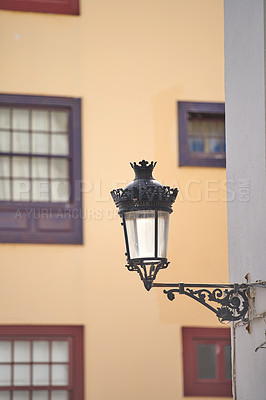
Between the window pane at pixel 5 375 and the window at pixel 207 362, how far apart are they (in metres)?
1.91

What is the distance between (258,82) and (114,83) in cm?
463

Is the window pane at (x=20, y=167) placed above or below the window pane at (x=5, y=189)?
above

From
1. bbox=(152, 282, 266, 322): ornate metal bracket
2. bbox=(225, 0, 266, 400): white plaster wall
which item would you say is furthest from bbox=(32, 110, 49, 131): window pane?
bbox=(152, 282, 266, 322): ornate metal bracket

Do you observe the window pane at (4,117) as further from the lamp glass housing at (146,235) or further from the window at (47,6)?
the lamp glass housing at (146,235)

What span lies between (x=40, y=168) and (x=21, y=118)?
60cm

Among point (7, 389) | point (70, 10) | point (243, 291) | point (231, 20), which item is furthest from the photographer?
point (70, 10)

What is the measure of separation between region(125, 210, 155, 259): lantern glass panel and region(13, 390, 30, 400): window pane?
4.52 meters

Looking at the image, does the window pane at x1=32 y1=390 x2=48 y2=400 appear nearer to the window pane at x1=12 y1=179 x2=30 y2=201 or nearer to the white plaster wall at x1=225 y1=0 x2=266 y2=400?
the window pane at x1=12 y1=179 x2=30 y2=201

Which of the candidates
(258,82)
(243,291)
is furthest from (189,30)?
(243,291)

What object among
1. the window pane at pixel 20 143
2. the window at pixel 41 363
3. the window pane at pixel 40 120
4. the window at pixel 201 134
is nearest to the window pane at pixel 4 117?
the window pane at pixel 20 143

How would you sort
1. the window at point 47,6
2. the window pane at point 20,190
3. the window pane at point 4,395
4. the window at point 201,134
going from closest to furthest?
the window pane at point 4,395 < the window pane at point 20,190 < the window at point 47,6 < the window at point 201,134

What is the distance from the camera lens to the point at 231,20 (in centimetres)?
598

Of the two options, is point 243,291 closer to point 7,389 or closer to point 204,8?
point 7,389

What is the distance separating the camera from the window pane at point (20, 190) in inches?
373
